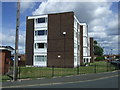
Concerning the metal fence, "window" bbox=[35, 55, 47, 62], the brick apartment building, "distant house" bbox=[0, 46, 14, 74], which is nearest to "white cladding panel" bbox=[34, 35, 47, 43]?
the brick apartment building

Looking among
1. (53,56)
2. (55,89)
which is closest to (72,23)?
(53,56)

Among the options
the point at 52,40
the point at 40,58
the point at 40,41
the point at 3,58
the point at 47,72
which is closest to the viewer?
the point at 3,58

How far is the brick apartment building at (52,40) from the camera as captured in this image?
35188mm

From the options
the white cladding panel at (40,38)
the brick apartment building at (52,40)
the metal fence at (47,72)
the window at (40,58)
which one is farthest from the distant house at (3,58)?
the white cladding panel at (40,38)

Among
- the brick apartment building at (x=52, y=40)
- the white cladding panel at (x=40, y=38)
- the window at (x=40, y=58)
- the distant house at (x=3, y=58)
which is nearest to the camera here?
the distant house at (x=3, y=58)

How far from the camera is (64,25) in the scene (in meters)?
36.0

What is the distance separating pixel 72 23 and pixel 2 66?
19.4 m

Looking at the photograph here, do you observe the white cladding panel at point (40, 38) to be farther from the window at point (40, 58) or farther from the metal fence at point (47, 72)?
the metal fence at point (47, 72)

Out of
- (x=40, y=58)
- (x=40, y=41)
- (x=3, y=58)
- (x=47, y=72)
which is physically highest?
(x=40, y=41)

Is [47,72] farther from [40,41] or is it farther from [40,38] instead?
[40,38]

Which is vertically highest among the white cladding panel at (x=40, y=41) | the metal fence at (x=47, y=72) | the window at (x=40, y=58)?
the white cladding panel at (x=40, y=41)

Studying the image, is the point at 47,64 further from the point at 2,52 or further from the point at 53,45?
the point at 2,52

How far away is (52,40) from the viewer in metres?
36.7

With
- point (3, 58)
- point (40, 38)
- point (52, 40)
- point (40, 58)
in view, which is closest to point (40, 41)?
point (40, 38)
